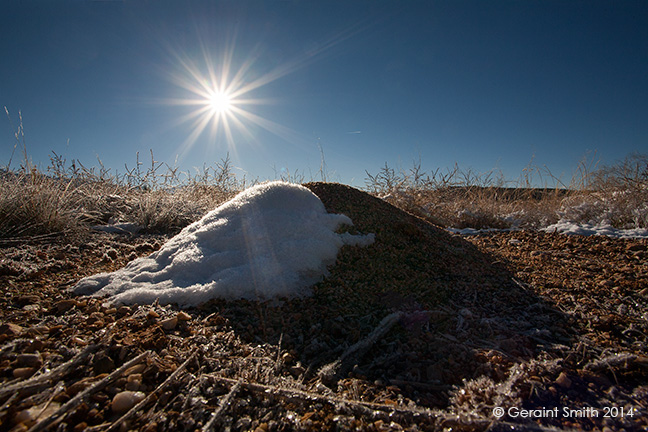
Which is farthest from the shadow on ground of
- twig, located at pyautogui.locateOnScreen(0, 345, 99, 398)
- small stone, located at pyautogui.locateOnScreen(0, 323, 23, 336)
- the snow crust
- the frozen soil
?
the snow crust

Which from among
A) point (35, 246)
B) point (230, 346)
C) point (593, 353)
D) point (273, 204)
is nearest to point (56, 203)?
point (35, 246)

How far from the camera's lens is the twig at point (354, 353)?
1.06 m

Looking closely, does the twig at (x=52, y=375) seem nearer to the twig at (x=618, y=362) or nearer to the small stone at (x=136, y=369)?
the small stone at (x=136, y=369)

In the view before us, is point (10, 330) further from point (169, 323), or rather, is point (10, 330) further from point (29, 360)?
point (169, 323)

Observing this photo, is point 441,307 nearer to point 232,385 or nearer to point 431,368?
point 431,368

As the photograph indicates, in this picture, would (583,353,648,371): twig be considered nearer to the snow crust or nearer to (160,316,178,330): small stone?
(160,316,178,330): small stone

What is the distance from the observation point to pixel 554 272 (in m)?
2.15

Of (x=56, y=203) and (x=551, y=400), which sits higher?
(x=56, y=203)

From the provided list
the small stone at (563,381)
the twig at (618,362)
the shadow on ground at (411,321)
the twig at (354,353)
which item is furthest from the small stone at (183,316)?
the twig at (618,362)

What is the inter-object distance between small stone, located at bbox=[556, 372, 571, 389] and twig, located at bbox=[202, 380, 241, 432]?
1068mm

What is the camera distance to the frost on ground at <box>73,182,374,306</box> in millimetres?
1581

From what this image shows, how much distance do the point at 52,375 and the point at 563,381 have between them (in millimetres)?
1608

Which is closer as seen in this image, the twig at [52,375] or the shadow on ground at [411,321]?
the twig at [52,375]

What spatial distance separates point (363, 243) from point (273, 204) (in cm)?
82
